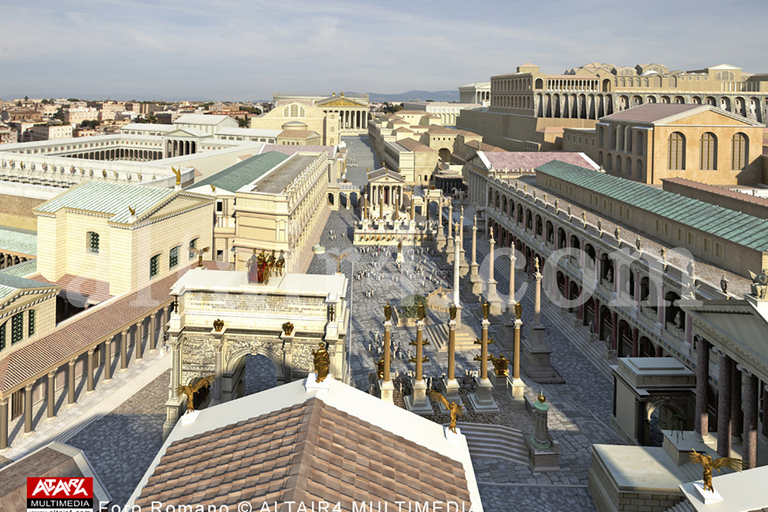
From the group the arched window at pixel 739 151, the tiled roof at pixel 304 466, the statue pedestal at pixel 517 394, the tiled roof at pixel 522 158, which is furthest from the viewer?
the tiled roof at pixel 522 158

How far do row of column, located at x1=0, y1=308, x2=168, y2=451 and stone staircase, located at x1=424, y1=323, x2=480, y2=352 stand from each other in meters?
19.3

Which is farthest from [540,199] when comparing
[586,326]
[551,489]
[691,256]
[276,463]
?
[276,463]

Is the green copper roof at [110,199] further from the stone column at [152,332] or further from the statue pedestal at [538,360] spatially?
the statue pedestal at [538,360]

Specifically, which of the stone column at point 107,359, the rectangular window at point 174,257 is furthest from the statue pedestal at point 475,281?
the stone column at point 107,359

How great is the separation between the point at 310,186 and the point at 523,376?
40.4 meters

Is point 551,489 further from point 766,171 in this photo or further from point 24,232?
point 766,171

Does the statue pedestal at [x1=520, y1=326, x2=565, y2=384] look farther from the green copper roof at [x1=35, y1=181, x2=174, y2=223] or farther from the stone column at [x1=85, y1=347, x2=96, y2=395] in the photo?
the green copper roof at [x1=35, y1=181, x2=174, y2=223]

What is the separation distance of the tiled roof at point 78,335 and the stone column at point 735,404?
31328 millimetres

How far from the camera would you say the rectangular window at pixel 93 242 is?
4262 centimetres

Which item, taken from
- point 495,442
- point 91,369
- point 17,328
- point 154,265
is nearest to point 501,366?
point 495,442

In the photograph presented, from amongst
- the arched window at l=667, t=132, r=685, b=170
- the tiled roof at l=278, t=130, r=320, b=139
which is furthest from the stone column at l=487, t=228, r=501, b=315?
the tiled roof at l=278, t=130, r=320, b=139

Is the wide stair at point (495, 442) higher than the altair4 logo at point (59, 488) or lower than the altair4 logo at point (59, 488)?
lower

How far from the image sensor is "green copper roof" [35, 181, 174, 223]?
4231 cm

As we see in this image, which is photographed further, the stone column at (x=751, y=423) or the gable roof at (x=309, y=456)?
the stone column at (x=751, y=423)
